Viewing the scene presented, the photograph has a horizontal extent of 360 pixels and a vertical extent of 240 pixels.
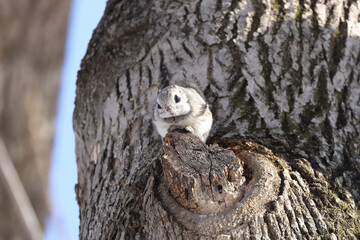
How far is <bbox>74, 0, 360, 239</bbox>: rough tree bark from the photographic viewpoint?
2.44 m

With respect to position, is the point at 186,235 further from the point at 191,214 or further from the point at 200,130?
the point at 200,130

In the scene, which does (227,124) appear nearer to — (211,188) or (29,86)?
(211,188)

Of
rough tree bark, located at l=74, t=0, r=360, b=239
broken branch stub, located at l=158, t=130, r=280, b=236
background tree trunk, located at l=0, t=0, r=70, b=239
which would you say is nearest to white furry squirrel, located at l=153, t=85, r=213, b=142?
rough tree bark, located at l=74, t=0, r=360, b=239

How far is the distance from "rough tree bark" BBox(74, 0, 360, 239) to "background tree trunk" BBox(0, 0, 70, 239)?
0.63 metres

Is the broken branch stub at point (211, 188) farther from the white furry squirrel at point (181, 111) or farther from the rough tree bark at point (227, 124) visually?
the white furry squirrel at point (181, 111)

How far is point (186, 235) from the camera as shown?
2.34 meters

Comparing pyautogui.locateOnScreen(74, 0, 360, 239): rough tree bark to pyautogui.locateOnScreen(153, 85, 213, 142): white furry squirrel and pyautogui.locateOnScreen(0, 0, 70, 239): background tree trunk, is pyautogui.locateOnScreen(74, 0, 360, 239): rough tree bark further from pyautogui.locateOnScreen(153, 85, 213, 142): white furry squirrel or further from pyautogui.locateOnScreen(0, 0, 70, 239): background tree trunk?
pyautogui.locateOnScreen(0, 0, 70, 239): background tree trunk

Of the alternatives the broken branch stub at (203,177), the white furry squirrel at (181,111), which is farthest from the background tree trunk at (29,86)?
the white furry squirrel at (181,111)

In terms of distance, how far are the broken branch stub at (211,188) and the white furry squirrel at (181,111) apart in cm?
56

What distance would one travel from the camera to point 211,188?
242 cm

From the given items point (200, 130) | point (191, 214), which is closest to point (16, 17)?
point (191, 214)

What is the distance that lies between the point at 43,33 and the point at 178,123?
1.39 metres

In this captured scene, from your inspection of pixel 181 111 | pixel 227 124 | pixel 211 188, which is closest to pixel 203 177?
pixel 211 188

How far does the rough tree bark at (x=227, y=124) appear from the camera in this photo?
2441 mm
